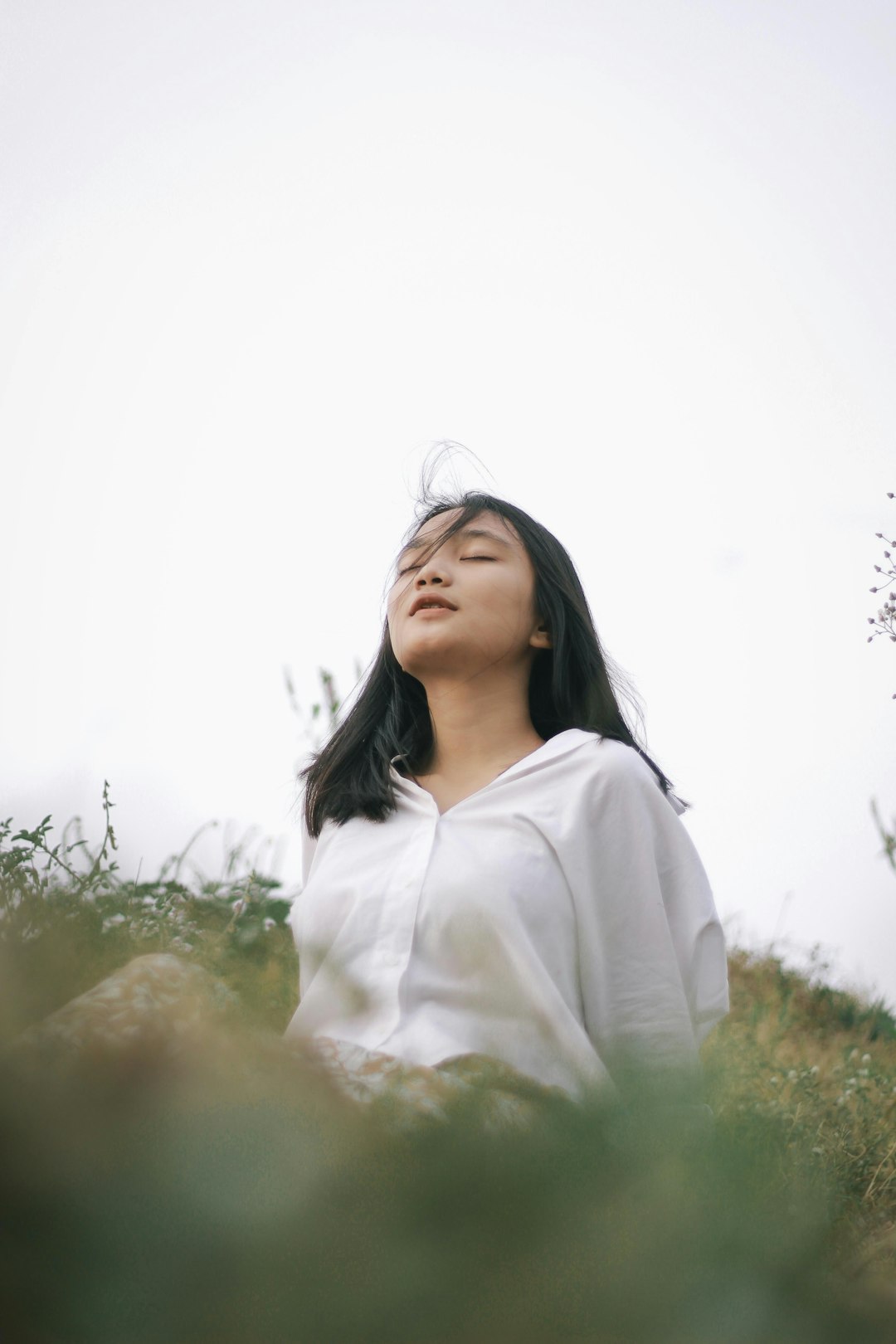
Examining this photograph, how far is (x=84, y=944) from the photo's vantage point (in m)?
0.75

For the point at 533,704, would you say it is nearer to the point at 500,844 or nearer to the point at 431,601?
the point at 431,601

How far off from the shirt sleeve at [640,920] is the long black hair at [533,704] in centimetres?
33

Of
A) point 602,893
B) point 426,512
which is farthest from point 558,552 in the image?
point 602,893

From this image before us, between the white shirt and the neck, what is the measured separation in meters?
0.20

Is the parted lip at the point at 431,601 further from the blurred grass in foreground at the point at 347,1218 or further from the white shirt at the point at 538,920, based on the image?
the blurred grass in foreground at the point at 347,1218

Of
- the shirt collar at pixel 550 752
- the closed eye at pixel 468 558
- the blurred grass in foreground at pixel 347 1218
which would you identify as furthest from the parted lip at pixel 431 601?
the blurred grass in foreground at pixel 347 1218

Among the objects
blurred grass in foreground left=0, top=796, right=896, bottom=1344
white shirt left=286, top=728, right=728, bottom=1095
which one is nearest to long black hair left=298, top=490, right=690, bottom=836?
white shirt left=286, top=728, right=728, bottom=1095

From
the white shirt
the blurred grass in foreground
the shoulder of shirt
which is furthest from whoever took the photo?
the shoulder of shirt

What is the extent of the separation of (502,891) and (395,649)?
2.46 feet

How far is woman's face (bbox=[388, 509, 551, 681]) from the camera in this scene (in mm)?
2637

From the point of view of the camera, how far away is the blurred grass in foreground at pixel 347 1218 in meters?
0.47

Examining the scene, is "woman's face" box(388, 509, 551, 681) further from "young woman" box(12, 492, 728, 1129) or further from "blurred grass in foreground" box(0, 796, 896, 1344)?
"blurred grass in foreground" box(0, 796, 896, 1344)

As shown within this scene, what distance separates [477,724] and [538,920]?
26.7 inches

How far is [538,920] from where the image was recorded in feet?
7.23
